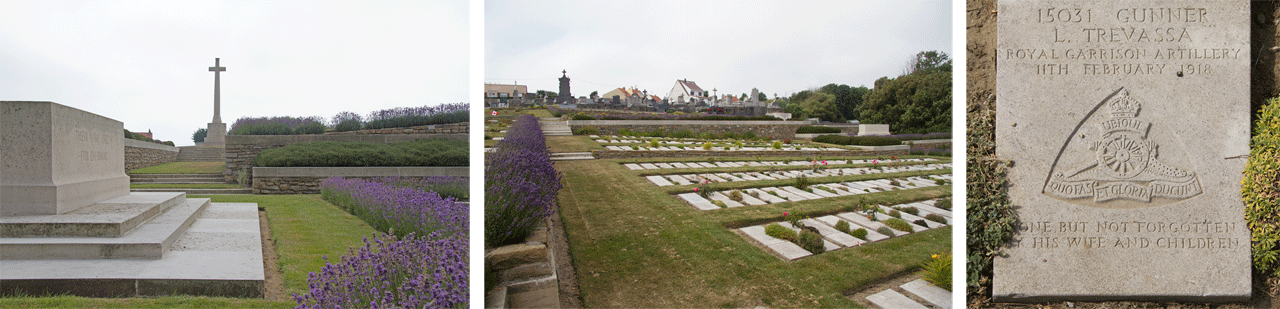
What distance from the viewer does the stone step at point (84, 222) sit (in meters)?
2.50

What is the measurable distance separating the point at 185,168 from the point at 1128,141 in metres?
8.44

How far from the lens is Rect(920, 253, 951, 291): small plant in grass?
247 centimetres

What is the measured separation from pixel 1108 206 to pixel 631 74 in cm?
308

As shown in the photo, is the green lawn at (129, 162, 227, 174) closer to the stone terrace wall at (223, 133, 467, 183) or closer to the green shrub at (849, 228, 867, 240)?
the stone terrace wall at (223, 133, 467, 183)

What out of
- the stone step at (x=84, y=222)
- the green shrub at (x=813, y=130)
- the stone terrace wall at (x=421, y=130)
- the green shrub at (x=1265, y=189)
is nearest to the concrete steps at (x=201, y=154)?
the stone terrace wall at (x=421, y=130)

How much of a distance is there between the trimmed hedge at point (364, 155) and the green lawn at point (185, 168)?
555mm

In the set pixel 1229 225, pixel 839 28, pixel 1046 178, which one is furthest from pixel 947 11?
pixel 1229 225

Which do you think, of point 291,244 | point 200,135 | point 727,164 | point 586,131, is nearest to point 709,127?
point 586,131

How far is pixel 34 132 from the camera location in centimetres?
278

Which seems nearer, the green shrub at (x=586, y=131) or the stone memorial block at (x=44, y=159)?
the stone memorial block at (x=44, y=159)

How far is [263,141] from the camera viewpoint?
5.65 meters

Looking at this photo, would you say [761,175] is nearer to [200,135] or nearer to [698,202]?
[698,202]

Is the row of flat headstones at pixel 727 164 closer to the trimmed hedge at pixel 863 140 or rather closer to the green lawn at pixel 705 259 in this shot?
the trimmed hedge at pixel 863 140

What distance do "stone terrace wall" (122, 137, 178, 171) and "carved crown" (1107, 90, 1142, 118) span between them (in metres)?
7.56
